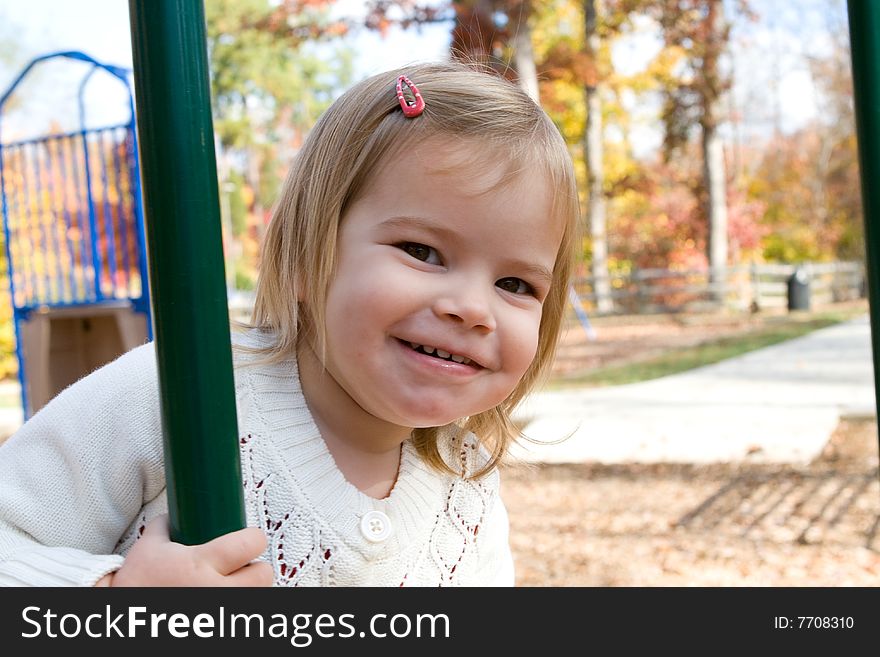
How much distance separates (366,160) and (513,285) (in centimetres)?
27

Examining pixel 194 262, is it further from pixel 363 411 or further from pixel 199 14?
pixel 363 411

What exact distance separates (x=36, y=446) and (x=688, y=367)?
9857 millimetres

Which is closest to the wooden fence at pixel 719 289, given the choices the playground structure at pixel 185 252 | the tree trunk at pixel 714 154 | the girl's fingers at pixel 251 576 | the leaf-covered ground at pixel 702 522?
the tree trunk at pixel 714 154

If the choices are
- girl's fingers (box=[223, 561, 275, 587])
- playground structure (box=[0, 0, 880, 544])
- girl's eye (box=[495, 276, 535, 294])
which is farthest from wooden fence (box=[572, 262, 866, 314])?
playground structure (box=[0, 0, 880, 544])

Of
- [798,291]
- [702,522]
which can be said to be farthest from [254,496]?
[798,291]

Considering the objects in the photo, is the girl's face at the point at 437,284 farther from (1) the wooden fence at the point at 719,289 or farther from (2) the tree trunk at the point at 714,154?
(2) the tree trunk at the point at 714,154

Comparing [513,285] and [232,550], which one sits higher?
[513,285]

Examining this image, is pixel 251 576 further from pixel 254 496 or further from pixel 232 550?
pixel 254 496

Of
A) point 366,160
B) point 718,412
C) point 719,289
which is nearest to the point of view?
point 366,160

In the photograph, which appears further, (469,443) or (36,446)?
(469,443)

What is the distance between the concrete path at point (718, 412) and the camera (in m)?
6.40

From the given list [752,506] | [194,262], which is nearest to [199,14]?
[194,262]

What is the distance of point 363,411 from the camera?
1343 millimetres

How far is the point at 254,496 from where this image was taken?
4.13ft
